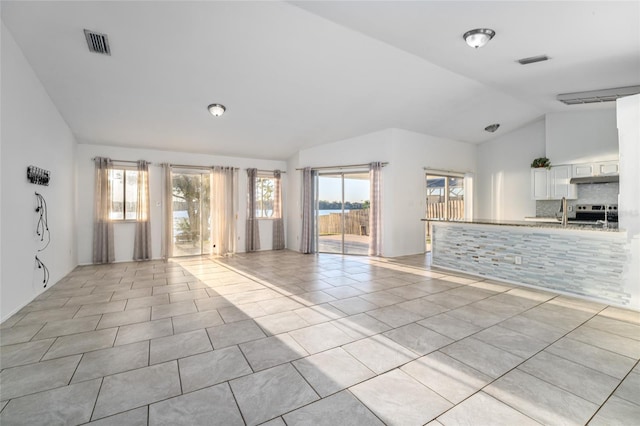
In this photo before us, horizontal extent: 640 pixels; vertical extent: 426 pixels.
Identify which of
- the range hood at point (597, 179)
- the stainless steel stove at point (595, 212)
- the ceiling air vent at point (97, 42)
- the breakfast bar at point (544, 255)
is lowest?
the breakfast bar at point (544, 255)

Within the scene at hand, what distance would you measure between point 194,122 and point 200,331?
409 cm

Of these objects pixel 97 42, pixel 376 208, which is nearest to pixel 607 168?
pixel 376 208

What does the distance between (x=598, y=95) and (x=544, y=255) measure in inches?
114

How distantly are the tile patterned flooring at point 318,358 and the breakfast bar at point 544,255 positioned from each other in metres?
0.27

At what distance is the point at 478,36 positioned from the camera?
10.2 feet

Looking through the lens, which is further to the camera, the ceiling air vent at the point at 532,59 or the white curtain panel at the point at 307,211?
the white curtain panel at the point at 307,211

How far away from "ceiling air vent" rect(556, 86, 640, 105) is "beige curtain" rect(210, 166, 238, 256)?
6.88 meters

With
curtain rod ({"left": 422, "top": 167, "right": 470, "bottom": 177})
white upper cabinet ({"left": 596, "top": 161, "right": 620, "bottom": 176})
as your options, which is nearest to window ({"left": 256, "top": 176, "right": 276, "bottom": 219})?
curtain rod ({"left": 422, "top": 167, "right": 470, "bottom": 177})

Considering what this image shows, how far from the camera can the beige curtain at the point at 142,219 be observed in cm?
623

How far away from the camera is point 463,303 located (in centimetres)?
350

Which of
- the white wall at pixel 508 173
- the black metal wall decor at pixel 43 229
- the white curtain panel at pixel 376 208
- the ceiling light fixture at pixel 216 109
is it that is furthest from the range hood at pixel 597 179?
the black metal wall decor at pixel 43 229

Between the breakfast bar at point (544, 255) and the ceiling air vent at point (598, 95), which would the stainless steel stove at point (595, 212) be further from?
the breakfast bar at point (544, 255)

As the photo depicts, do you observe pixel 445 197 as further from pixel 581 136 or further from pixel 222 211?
pixel 222 211

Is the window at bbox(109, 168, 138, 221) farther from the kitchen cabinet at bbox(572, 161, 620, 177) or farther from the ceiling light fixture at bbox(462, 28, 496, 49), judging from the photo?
the kitchen cabinet at bbox(572, 161, 620, 177)
